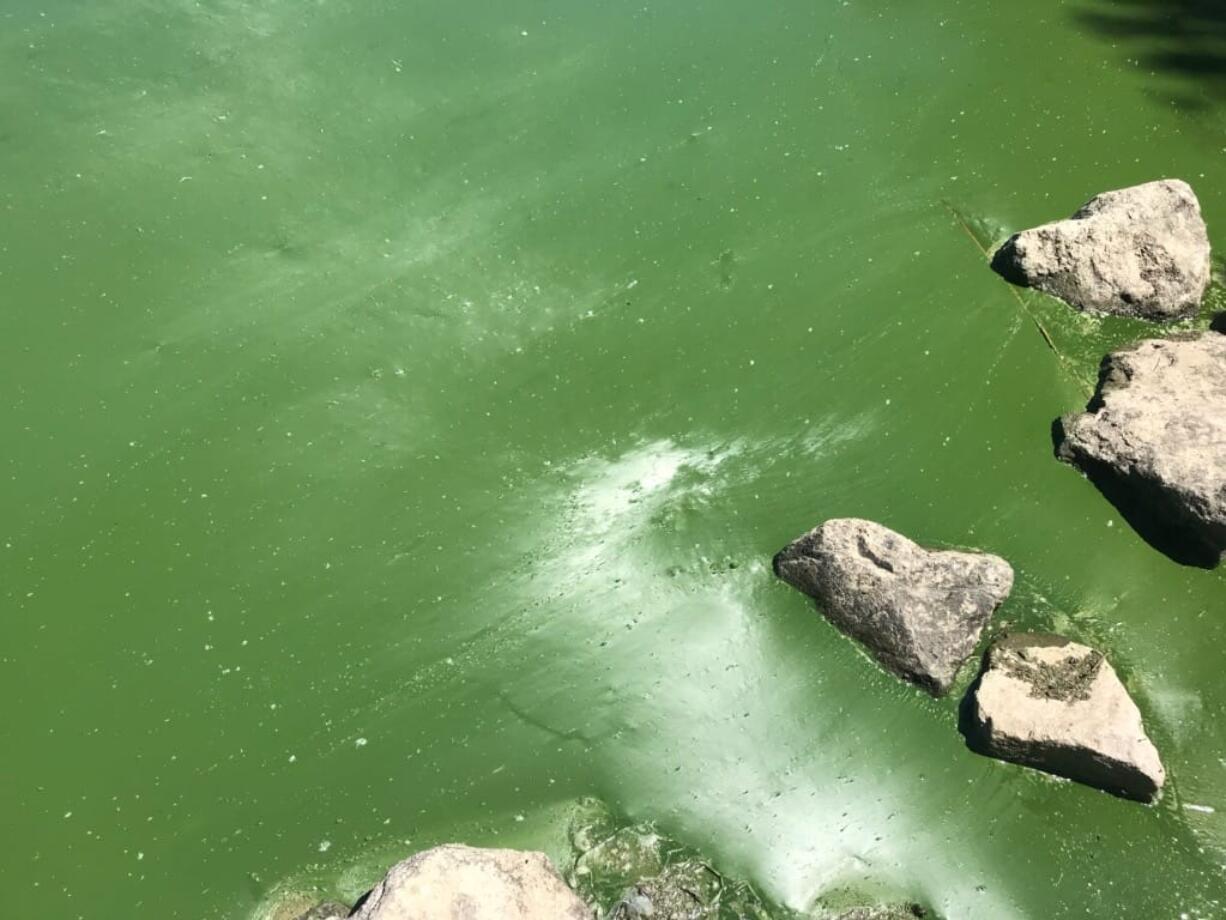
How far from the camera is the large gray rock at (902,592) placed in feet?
9.21

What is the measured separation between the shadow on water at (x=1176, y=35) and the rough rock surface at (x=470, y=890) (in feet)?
12.2

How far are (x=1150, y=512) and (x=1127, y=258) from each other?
2.97 feet

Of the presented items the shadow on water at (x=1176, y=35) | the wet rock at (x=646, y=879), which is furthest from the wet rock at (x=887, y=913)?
the shadow on water at (x=1176, y=35)

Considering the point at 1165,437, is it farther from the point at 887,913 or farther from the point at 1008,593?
the point at 887,913

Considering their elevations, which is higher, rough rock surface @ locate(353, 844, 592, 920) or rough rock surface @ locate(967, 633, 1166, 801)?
rough rock surface @ locate(967, 633, 1166, 801)

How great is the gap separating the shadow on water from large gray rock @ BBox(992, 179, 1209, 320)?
89 centimetres

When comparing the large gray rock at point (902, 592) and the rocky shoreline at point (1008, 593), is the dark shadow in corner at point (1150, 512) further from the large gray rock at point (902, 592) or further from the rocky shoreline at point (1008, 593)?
the large gray rock at point (902, 592)

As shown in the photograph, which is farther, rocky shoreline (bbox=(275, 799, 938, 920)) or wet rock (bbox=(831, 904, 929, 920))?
wet rock (bbox=(831, 904, 929, 920))

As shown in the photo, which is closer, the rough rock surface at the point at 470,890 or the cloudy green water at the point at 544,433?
the rough rock surface at the point at 470,890

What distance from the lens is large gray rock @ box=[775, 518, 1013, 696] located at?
2.81 meters

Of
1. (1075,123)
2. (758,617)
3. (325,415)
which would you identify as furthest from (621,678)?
(1075,123)

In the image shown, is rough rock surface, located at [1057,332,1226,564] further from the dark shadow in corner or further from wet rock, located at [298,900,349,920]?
wet rock, located at [298,900,349,920]

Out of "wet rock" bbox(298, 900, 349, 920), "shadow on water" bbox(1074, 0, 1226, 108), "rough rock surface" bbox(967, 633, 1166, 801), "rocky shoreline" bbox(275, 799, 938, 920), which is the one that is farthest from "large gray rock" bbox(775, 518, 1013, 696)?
"shadow on water" bbox(1074, 0, 1226, 108)

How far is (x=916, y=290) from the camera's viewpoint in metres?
3.55
